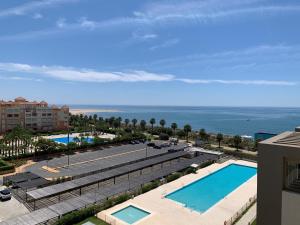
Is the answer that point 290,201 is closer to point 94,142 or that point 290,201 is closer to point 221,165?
point 221,165

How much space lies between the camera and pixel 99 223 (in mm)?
21016

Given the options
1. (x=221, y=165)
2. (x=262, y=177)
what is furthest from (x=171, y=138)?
(x=262, y=177)

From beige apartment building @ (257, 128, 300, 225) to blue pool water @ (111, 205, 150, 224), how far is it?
13.1 metres

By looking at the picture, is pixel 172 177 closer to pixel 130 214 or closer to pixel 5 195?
pixel 130 214

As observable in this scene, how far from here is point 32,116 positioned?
235ft

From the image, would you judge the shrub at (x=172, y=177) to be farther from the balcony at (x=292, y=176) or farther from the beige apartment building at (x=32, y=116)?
the beige apartment building at (x=32, y=116)

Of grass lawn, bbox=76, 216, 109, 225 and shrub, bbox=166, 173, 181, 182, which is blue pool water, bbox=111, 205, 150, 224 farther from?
shrub, bbox=166, 173, 181, 182

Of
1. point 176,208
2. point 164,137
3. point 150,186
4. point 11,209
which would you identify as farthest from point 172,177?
point 164,137

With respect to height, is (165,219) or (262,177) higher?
(262,177)

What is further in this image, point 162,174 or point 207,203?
point 162,174

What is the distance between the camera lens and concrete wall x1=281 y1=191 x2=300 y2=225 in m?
10.7

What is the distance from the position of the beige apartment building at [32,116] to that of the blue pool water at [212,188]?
176 ft

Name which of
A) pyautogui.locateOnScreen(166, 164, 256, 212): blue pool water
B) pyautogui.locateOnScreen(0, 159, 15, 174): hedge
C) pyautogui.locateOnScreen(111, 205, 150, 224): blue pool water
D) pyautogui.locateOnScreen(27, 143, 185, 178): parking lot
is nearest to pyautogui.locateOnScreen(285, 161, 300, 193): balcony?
pyautogui.locateOnScreen(111, 205, 150, 224): blue pool water

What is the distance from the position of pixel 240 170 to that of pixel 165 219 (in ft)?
68.1
